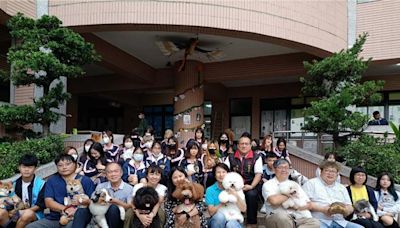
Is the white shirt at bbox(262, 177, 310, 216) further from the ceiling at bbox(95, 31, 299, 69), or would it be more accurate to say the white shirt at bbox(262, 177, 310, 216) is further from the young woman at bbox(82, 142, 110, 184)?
the ceiling at bbox(95, 31, 299, 69)

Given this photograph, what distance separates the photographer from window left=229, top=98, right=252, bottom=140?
18359 millimetres

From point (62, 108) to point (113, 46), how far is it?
2.96 meters

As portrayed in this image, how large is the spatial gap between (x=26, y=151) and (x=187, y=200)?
14.5ft

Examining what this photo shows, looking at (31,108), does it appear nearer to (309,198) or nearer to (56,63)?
(56,63)

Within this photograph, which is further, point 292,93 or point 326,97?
point 292,93

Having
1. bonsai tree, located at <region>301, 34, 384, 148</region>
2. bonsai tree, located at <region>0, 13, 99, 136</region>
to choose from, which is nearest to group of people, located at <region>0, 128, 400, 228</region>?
bonsai tree, located at <region>0, 13, 99, 136</region>

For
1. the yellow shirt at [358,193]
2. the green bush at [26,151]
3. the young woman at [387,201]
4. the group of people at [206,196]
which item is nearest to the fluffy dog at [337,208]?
the group of people at [206,196]

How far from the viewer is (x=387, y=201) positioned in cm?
638

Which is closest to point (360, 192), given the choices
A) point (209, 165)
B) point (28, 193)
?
point (209, 165)

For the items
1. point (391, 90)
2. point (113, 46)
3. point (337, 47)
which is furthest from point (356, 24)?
point (113, 46)

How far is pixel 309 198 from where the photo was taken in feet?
19.0

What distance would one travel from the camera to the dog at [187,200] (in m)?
5.14

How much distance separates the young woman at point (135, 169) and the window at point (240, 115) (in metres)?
11.3

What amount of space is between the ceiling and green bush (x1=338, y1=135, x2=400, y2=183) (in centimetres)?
497
